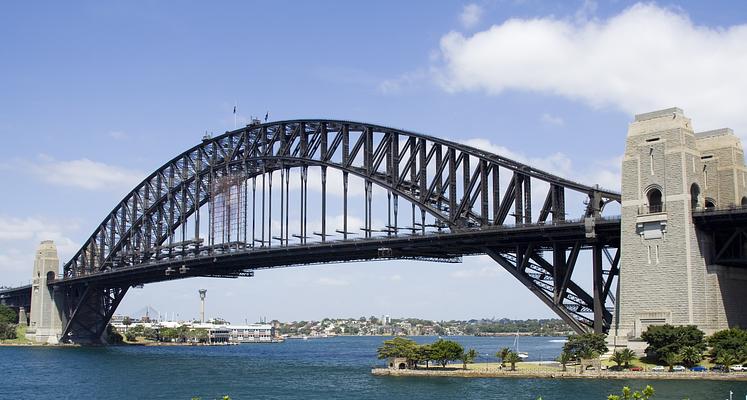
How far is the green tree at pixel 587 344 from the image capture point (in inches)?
3381

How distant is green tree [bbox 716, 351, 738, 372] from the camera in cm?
7669

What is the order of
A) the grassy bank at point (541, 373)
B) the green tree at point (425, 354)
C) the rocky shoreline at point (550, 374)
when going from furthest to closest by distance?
the green tree at point (425, 354) < the grassy bank at point (541, 373) < the rocky shoreline at point (550, 374)

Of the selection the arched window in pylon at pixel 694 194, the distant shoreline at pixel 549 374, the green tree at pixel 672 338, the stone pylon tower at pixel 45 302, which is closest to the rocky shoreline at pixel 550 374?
the distant shoreline at pixel 549 374

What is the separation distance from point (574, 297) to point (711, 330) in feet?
53.6

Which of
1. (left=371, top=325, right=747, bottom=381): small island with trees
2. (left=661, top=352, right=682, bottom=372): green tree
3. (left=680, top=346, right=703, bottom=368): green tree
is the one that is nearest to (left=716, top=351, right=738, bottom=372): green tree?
(left=371, top=325, right=747, bottom=381): small island with trees

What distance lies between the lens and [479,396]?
247ft

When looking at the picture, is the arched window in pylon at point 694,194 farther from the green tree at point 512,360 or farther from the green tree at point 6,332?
the green tree at point 6,332

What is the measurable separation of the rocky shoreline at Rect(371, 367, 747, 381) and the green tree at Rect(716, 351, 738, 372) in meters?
0.83

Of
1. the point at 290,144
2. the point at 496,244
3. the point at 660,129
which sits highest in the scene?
the point at 290,144

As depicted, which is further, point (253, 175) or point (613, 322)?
point (253, 175)

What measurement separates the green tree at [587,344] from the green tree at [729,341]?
983 cm

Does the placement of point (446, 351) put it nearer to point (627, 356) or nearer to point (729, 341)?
point (627, 356)

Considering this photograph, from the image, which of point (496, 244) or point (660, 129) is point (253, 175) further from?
point (660, 129)

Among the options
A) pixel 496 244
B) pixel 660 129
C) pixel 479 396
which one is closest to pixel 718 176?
pixel 660 129
